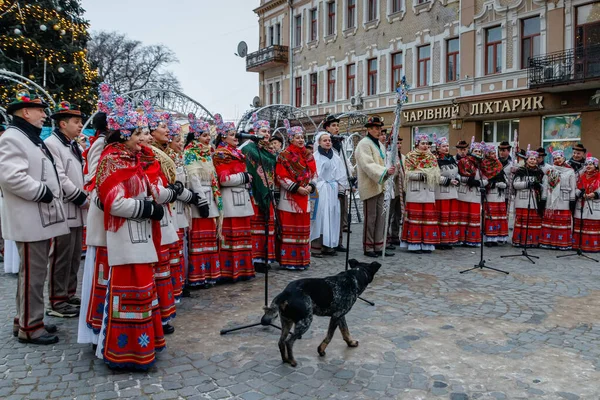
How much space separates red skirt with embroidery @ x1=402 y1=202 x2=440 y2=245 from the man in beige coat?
24.9 inches

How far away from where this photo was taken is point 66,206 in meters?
5.24

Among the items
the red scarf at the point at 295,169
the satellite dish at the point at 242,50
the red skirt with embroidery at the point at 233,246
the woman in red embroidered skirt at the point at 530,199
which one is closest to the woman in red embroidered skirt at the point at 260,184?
the red scarf at the point at 295,169

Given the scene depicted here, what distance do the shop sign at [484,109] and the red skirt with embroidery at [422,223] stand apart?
12.4 m

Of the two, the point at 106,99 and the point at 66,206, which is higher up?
the point at 106,99

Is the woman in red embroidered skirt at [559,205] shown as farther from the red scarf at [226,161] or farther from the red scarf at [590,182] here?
the red scarf at [226,161]

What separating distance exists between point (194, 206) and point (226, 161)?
757mm

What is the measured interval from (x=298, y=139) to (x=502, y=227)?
5000mm

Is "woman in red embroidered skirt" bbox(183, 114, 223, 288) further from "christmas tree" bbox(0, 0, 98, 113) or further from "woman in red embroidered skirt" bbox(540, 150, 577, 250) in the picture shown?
"christmas tree" bbox(0, 0, 98, 113)

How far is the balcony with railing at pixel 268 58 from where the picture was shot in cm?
3325

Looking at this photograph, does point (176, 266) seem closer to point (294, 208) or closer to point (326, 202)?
point (294, 208)

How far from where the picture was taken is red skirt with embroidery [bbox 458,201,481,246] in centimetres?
986

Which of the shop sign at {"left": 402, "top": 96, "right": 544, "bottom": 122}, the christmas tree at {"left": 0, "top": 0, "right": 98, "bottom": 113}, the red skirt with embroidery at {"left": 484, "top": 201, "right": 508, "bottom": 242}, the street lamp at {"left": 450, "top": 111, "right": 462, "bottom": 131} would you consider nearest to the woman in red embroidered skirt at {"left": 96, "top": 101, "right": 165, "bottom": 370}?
the red skirt with embroidery at {"left": 484, "top": 201, "right": 508, "bottom": 242}

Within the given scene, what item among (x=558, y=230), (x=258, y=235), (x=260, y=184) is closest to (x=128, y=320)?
(x=260, y=184)

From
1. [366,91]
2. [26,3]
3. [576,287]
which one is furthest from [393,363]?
[366,91]
